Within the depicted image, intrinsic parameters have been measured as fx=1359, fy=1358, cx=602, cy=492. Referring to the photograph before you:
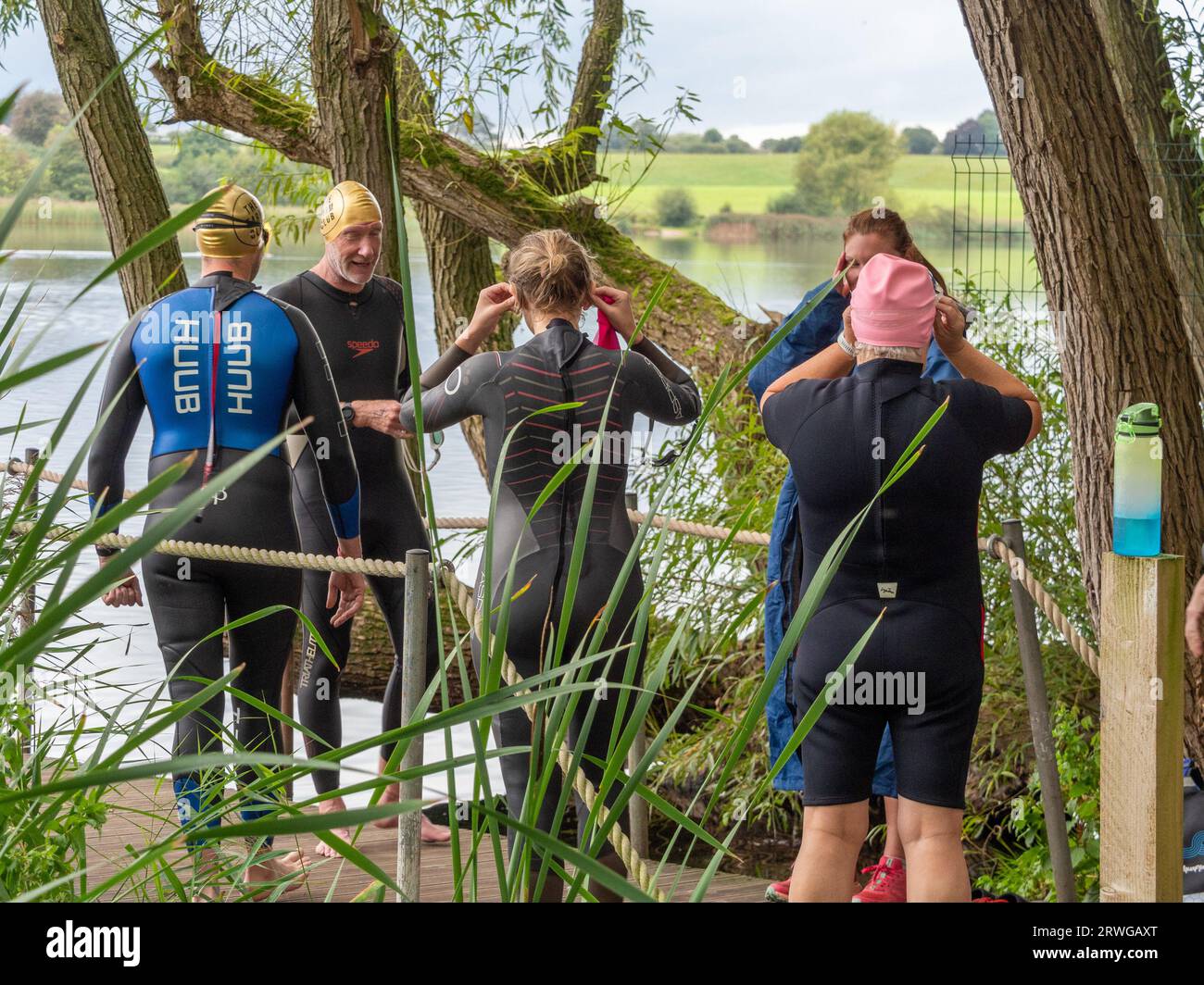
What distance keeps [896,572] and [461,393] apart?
94 cm

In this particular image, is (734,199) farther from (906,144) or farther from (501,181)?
(501,181)

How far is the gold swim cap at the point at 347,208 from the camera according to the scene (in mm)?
3695

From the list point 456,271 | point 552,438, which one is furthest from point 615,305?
point 456,271

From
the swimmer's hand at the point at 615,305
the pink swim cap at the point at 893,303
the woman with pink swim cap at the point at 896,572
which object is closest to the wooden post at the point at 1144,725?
the woman with pink swim cap at the point at 896,572

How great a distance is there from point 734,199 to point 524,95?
1632 centimetres

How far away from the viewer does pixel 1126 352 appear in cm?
380

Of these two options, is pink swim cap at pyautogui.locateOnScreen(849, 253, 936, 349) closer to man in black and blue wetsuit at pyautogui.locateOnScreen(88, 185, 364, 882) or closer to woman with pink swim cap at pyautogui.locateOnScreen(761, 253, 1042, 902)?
woman with pink swim cap at pyautogui.locateOnScreen(761, 253, 1042, 902)

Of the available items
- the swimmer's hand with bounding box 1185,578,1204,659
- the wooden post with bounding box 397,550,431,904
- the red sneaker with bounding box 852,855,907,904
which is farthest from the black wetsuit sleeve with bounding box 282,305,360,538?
the swimmer's hand with bounding box 1185,578,1204,659

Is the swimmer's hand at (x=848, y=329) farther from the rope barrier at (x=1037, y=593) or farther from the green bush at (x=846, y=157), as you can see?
the green bush at (x=846, y=157)

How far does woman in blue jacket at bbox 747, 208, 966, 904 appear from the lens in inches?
111

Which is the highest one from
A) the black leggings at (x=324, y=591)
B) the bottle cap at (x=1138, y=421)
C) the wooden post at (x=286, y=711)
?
the bottle cap at (x=1138, y=421)

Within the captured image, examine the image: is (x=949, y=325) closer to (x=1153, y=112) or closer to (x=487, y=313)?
(x=487, y=313)

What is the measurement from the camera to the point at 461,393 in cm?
275
